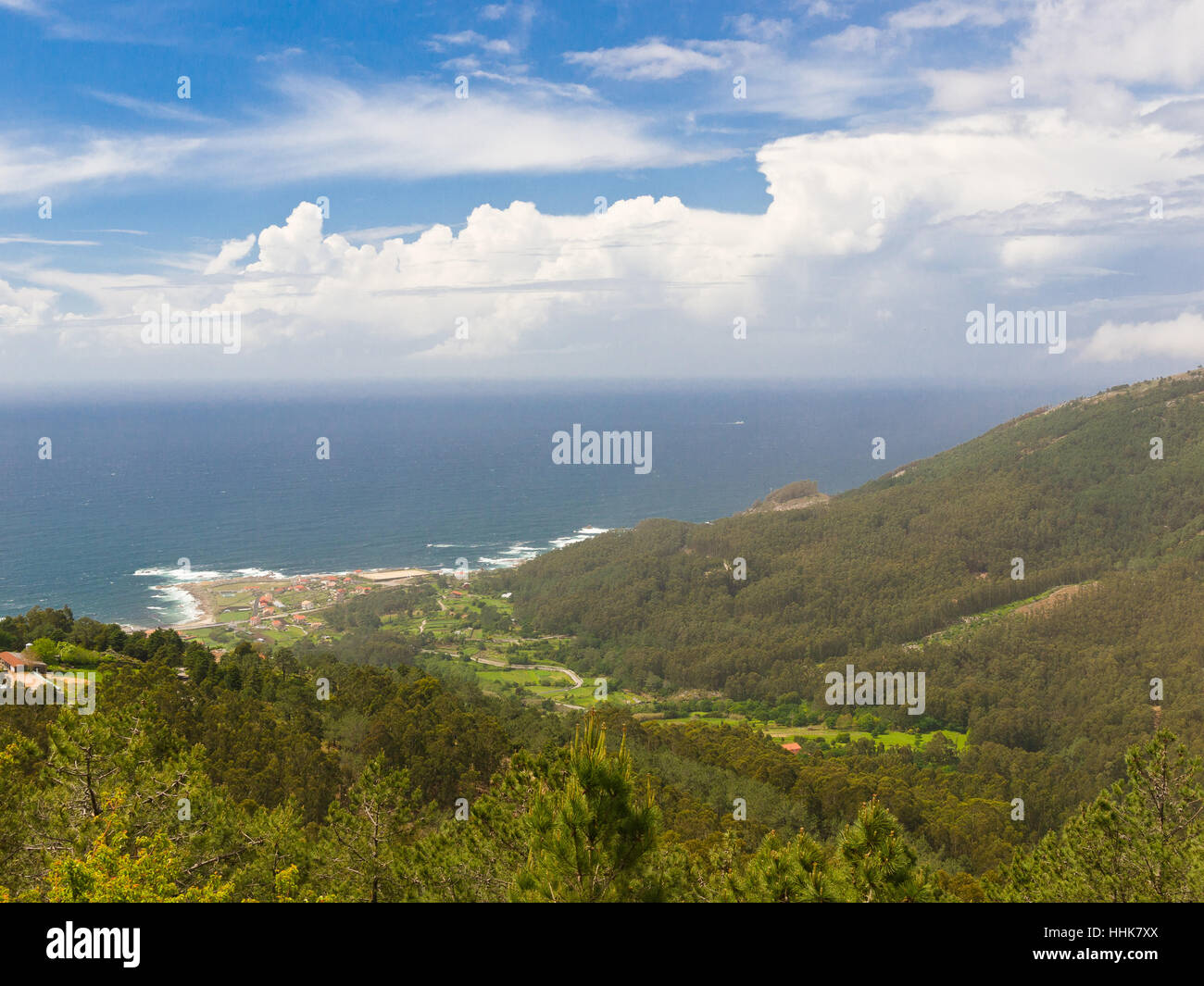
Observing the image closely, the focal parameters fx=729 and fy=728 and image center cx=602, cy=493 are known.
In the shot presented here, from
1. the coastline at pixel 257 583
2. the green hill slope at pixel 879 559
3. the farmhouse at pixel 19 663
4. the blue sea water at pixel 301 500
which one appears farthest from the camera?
the blue sea water at pixel 301 500

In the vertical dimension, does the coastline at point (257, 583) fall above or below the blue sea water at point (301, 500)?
below

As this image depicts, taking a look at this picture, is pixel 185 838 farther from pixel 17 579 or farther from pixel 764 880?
pixel 17 579

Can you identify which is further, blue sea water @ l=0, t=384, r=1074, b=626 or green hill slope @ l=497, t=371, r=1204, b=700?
blue sea water @ l=0, t=384, r=1074, b=626

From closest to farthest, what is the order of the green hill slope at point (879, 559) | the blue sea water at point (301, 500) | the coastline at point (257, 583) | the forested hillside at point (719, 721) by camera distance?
the forested hillside at point (719, 721)
the coastline at point (257, 583)
the green hill slope at point (879, 559)
the blue sea water at point (301, 500)


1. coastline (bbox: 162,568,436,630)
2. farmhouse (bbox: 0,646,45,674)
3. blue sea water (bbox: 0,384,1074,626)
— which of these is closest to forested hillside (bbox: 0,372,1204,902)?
farmhouse (bbox: 0,646,45,674)

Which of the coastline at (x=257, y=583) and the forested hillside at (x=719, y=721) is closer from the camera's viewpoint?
the forested hillside at (x=719, y=721)

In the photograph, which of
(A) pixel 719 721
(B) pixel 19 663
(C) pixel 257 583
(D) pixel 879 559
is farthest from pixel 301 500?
(B) pixel 19 663

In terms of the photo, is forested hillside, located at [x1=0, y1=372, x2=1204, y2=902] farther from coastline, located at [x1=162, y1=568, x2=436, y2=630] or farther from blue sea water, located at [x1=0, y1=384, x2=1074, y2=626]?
blue sea water, located at [x1=0, y1=384, x2=1074, y2=626]

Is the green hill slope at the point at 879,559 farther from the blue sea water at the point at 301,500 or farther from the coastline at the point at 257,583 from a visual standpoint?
the blue sea water at the point at 301,500

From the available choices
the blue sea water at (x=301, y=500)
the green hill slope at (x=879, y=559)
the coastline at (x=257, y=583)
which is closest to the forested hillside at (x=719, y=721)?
the green hill slope at (x=879, y=559)

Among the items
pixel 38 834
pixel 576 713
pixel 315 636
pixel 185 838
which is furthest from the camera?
pixel 315 636
